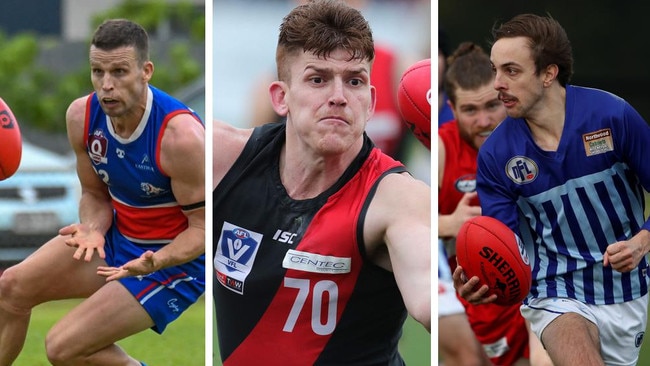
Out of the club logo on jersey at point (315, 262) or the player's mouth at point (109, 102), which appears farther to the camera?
the player's mouth at point (109, 102)

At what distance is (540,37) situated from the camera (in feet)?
12.5

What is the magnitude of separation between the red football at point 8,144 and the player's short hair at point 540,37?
71.0 inches

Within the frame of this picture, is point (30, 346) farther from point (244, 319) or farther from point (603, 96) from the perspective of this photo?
point (603, 96)

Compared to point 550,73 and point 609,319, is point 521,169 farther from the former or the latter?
point 609,319

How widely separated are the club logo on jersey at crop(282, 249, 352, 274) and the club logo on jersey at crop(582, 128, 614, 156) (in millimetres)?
913

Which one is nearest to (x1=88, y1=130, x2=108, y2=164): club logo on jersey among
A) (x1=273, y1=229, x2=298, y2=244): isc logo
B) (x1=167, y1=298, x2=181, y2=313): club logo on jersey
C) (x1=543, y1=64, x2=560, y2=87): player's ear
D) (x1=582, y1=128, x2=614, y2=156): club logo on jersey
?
(x1=167, y1=298, x2=181, y2=313): club logo on jersey

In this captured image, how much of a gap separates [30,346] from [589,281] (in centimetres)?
312

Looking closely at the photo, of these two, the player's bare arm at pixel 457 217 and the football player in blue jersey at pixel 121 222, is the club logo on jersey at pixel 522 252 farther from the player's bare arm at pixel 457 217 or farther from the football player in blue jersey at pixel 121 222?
the football player in blue jersey at pixel 121 222

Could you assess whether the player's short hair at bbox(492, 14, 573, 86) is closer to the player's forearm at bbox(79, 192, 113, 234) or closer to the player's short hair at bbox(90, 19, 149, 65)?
the player's short hair at bbox(90, 19, 149, 65)

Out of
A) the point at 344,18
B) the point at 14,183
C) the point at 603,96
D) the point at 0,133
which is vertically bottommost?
the point at 14,183

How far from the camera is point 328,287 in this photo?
11.8 feet

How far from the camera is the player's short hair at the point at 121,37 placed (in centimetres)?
421

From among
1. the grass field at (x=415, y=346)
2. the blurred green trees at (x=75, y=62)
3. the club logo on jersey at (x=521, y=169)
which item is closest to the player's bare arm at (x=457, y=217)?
the grass field at (x=415, y=346)

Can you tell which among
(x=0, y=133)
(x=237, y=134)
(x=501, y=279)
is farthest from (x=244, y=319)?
(x=0, y=133)
